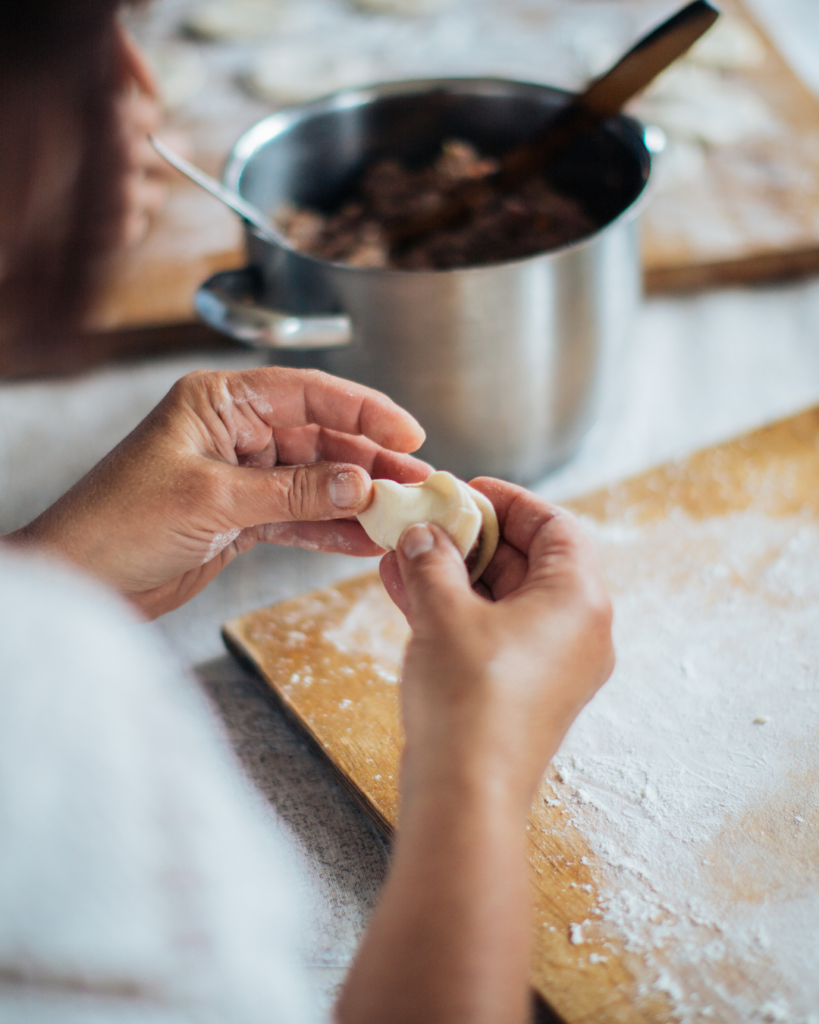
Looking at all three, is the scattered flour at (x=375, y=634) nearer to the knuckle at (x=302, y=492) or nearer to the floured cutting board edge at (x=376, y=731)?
the floured cutting board edge at (x=376, y=731)

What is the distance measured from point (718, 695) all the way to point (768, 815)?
0.12 metres

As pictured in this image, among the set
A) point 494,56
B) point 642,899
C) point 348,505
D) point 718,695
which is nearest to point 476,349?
point 348,505

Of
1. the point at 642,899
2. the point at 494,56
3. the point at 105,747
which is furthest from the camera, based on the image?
the point at 494,56

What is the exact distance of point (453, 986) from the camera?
1.37 ft

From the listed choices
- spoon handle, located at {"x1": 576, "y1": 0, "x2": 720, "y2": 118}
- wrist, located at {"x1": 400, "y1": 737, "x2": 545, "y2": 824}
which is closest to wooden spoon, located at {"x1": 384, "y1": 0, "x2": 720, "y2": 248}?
spoon handle, located at {"x1": 576, "y1": 0, "x2": 720, "y2": 118}

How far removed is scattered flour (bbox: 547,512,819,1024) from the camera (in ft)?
1.94

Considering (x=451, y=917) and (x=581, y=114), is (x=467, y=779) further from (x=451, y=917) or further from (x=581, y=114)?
(x=581, y=114)

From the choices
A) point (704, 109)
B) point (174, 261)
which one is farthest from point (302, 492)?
point (704, 109)

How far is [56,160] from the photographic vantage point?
397 mm

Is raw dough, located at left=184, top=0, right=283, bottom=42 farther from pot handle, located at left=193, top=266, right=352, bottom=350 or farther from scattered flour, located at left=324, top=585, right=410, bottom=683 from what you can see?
scattered flour, located at left=324, top=585, right=410, bottom=683

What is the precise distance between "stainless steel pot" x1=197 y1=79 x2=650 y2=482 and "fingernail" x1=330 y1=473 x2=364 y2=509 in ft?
0.58

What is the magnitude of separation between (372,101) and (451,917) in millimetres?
1007

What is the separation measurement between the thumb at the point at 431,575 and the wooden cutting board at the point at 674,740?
0.65 feet

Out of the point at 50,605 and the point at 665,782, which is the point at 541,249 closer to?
the point at 665,782
